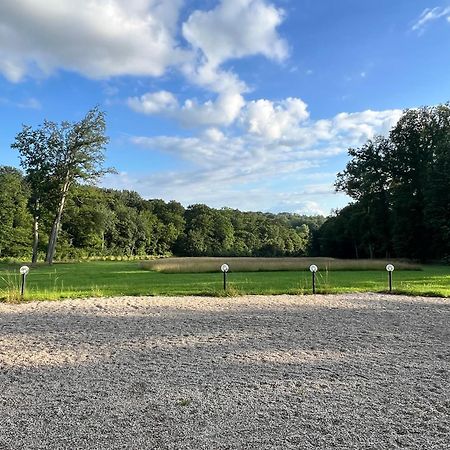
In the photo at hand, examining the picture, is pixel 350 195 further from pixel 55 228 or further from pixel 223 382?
pixel 223 382

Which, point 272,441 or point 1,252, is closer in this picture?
point 272,441

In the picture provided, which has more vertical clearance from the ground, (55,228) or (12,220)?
(12,220)

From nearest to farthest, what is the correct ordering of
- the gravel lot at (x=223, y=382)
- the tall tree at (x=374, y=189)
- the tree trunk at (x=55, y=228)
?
the gravel lot at (x=223, y=382) < the tree trunk at (x=55, y=228) < the tall tree at (x=374, y=189)

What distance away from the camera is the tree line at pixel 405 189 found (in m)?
34.3

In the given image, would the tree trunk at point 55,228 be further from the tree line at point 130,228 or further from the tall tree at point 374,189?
the tall tree at point 374,189

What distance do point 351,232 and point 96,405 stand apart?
4581 centimetres

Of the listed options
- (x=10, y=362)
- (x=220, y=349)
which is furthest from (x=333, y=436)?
(x=10, y=362)

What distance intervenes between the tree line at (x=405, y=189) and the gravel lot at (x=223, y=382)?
2891cm

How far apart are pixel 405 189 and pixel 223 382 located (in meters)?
39.7

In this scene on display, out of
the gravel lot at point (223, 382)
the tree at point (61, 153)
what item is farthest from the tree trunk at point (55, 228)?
the gravel lot at point (223, 382)

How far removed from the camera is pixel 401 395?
402 centimetres

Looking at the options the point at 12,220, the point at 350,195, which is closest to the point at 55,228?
the point at 12,220

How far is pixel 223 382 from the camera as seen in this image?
4398mm

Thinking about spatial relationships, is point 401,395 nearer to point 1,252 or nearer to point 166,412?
point 166,412
